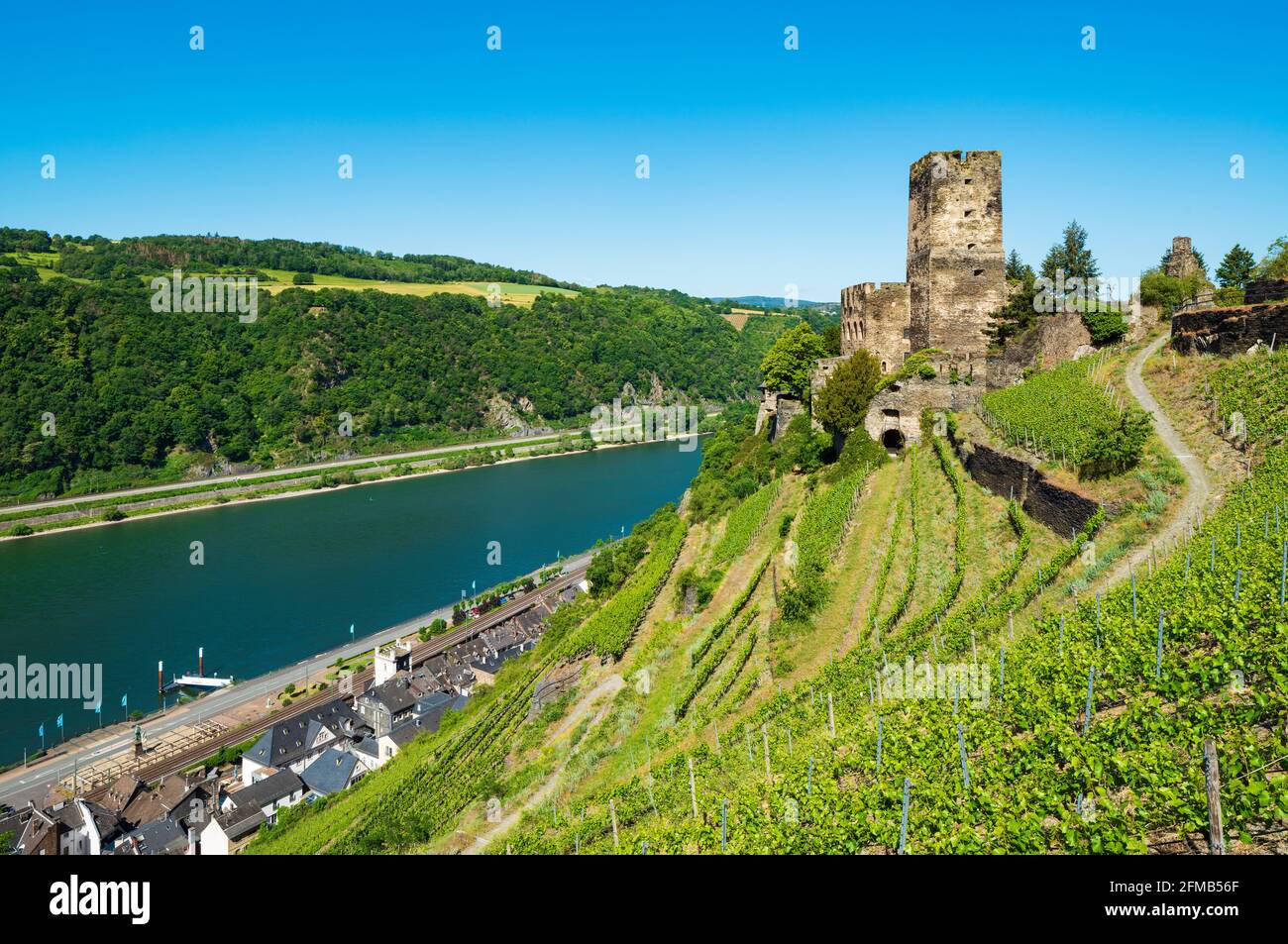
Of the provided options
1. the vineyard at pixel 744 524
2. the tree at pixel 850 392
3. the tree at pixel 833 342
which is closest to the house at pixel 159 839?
the vineyard at pixel 744 524

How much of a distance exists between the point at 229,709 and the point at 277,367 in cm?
8060

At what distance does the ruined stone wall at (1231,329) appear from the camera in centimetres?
1828

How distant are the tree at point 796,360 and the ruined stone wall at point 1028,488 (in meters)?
11.8

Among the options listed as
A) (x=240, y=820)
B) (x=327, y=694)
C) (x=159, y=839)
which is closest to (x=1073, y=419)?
(x=240, y=820)

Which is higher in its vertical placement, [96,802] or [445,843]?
[445,843]

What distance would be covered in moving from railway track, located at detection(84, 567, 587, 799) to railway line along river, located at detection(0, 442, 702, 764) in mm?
4789

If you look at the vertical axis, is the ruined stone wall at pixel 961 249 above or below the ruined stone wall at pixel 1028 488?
above

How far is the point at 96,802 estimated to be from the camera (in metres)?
31.1

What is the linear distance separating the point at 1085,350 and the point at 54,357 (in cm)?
10935

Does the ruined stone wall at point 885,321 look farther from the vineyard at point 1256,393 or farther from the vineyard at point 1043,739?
the vineyard at point 1043,739

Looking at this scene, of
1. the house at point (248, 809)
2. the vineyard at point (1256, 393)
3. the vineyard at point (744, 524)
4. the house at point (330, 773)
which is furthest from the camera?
the house at point (330, 773)

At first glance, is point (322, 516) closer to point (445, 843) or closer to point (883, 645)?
point (445, 843)
